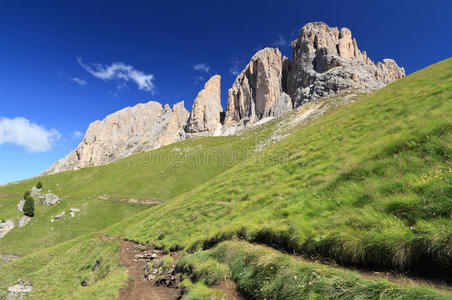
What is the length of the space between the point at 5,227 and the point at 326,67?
621 ft

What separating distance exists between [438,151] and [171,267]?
53.0 feet

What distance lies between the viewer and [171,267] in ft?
45.9

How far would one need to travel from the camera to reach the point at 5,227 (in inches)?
1939

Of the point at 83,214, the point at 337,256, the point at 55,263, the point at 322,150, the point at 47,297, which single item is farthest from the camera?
the point at 83,214

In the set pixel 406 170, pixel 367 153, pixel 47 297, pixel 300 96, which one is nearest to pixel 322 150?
pixel 367 153

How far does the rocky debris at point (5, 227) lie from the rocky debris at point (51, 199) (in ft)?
28.9

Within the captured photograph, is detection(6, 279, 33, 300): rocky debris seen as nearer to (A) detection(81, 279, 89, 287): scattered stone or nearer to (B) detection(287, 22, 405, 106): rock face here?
(A) detection(81, 279, 89, 287): scattered stone

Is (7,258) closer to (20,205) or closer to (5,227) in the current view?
(5,227)

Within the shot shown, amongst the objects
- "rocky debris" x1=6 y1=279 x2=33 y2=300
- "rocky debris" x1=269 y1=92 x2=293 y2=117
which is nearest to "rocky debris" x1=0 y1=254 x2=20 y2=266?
"rocky debris" x1=6 y1=279 x2=33 y2=300

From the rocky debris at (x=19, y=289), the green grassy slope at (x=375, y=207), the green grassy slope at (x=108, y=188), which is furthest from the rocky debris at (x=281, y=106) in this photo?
the rocky debris at (x=19, y=289)

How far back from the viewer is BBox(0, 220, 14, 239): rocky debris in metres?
48.3

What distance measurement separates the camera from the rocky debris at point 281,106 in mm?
171500

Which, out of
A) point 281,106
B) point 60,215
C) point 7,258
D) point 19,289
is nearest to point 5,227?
point 60,215

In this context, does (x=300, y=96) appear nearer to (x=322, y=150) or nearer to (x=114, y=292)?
(x=322, y=150)
